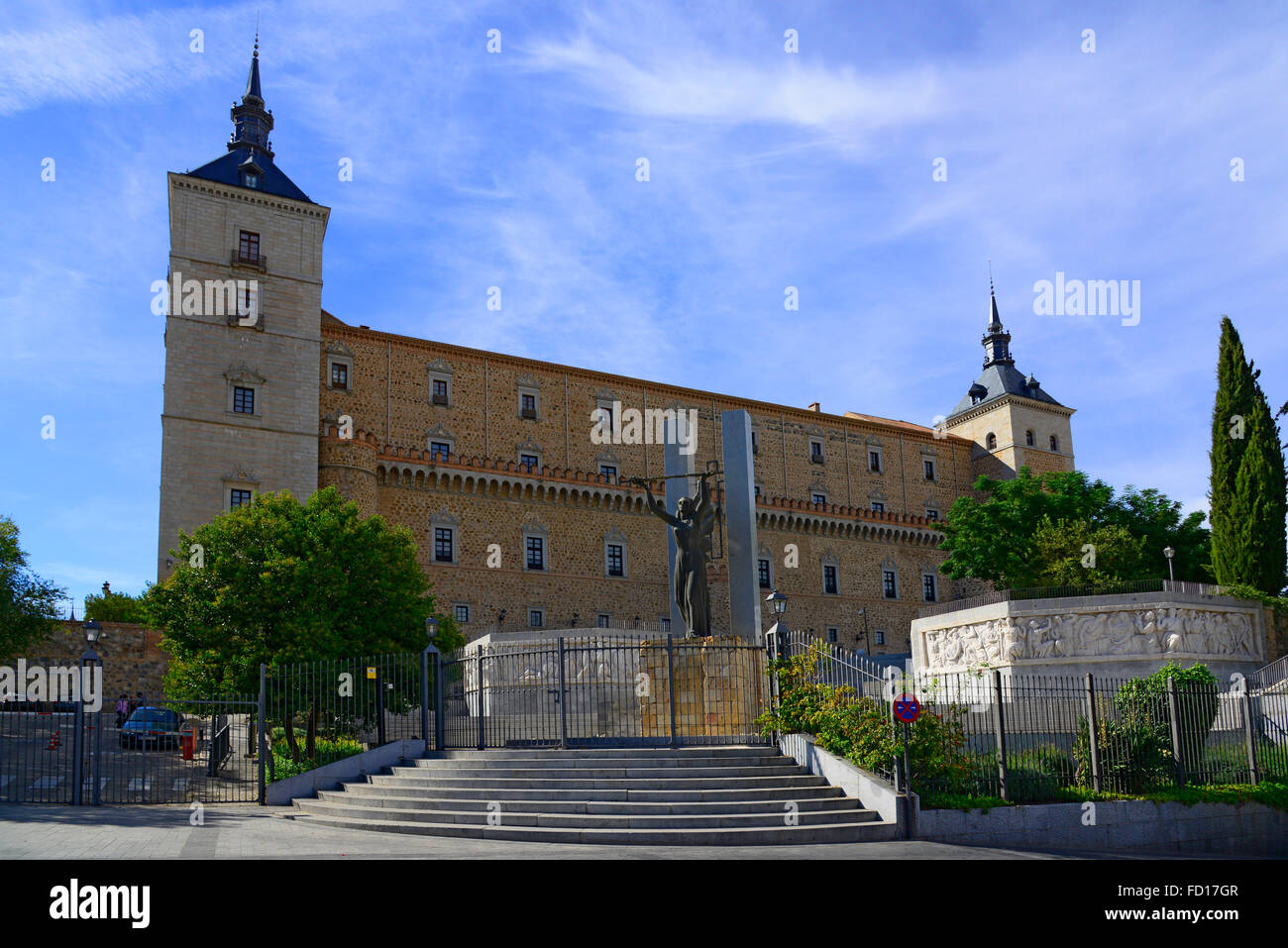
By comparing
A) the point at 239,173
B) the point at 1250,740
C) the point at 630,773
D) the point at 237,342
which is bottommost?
the point at 1250,740

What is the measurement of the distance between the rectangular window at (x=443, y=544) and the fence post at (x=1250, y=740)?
30617 mm

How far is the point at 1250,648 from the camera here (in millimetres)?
27062

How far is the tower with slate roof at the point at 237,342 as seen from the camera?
36.1 meters

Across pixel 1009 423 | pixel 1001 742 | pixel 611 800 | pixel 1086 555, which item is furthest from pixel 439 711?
pixel 1009 423

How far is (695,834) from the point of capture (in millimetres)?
12203

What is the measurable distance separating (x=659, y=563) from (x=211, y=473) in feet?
64.4

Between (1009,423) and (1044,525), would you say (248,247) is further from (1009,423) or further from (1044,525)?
(1009,423)

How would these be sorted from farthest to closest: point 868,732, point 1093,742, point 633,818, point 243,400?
point 243,400 → point 1093,742 → point 868,732 → point 633,818

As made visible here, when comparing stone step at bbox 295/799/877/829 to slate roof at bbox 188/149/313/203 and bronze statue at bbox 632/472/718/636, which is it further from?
slate roof at bbox 188/149/313/203

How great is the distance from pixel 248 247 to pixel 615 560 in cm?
1935

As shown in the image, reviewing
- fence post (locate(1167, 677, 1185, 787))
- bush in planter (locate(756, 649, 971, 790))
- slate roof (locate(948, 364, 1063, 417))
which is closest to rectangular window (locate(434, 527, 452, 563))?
bush in planter (locate(756, 649, 971, 790))
